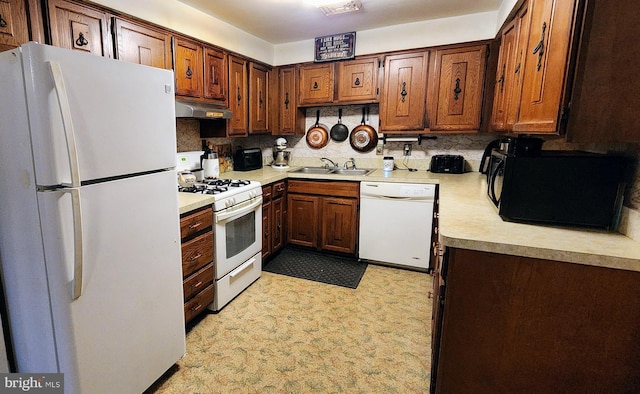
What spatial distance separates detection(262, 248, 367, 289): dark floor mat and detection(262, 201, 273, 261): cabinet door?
0.51ft

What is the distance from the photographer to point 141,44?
2.07 m

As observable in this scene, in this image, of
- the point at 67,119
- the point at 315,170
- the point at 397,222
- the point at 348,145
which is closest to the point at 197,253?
the point at 67,119

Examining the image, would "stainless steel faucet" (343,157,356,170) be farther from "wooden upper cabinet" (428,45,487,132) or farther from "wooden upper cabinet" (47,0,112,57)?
"wooden upper cabinet" (47,0,112,57)

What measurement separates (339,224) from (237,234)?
111cm

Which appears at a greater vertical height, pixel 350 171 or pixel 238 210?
pixel 350 171

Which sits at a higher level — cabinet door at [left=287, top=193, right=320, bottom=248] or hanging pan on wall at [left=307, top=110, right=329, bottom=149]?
hanging pan on wall at [left=307, top=110, right=329, bottom=149]

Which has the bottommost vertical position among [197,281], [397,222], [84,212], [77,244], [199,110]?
[197,281]

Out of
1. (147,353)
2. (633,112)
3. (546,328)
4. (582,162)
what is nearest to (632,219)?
(582,162)

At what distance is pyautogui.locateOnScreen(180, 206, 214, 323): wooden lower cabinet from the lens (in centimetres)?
191

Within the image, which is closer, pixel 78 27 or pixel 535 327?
pixel 535 327

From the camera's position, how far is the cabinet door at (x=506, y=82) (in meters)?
1.91

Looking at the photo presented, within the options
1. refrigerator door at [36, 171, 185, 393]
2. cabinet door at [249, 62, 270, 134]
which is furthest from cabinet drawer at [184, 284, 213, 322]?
cabinet door at [249, 62, 270, 134]

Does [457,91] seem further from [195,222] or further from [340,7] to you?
[195,222]

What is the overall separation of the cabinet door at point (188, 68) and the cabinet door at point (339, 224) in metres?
1.54
